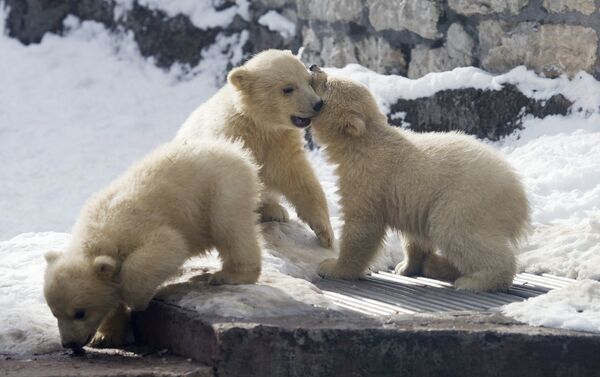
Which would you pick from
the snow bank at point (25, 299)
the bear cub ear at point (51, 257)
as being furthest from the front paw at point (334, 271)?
the bear cub ear at point (51, 257)

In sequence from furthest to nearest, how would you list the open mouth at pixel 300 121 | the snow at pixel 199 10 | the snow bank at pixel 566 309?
the snow at pixel 199 10 < the open mouth at pixel 300 121 < the snow bank at pixel 566 309

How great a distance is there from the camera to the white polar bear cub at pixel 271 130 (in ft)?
21.8

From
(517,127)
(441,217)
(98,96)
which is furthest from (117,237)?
(98,96)

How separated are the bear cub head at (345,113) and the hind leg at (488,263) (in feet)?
2.95

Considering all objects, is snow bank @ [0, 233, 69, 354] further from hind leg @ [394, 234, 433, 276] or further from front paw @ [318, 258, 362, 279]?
hind leg @ [394, 234, 433, 276]

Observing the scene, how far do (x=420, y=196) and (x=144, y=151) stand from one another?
5.04 meters

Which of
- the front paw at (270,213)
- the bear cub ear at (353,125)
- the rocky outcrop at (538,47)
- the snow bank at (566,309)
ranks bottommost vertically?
the snow bank at (566,309)

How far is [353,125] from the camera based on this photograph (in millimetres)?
6039

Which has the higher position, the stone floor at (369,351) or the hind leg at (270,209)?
the hind leg at (270,209)

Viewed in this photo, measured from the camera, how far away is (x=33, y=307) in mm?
5359

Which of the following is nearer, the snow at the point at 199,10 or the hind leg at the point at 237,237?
the hind leg at the point at 237,237

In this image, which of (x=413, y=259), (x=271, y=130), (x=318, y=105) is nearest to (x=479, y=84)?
(x=271, y=130)

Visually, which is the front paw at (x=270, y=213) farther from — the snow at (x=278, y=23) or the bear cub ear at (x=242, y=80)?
the snow at (x=278, y=23)

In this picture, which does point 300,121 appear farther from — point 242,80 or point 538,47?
point 538,47
